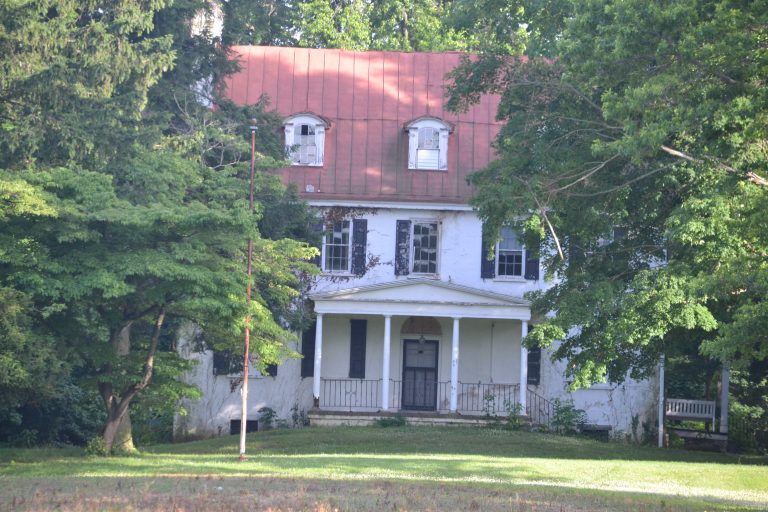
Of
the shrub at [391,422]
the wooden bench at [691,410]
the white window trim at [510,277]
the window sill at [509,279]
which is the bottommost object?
the shrub at [391,422]

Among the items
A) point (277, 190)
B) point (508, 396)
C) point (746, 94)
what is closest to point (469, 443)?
point (508, 396)

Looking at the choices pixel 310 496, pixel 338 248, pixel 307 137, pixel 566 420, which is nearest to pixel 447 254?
pixel 338 248

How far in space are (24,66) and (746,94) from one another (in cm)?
1424

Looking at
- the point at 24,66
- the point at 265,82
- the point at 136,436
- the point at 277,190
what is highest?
the point at 265,82

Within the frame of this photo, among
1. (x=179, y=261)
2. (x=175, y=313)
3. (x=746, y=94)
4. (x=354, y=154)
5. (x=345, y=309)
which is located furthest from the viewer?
(x=354, y=154)

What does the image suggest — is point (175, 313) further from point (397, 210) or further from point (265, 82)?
point (265, 82)

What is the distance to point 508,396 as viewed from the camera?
3070 centimetres

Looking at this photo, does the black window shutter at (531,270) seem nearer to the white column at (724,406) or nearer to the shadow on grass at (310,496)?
the white column at (724,406)

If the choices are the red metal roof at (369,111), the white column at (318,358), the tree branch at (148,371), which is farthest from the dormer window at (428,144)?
the tree branch at (148,371)

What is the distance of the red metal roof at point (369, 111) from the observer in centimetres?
3158

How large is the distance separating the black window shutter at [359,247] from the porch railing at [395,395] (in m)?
3.23

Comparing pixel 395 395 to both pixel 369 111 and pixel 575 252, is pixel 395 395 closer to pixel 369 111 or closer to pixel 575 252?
pixel 369 111

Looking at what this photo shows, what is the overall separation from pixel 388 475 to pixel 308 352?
509 inches

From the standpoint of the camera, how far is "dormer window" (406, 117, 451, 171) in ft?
105
